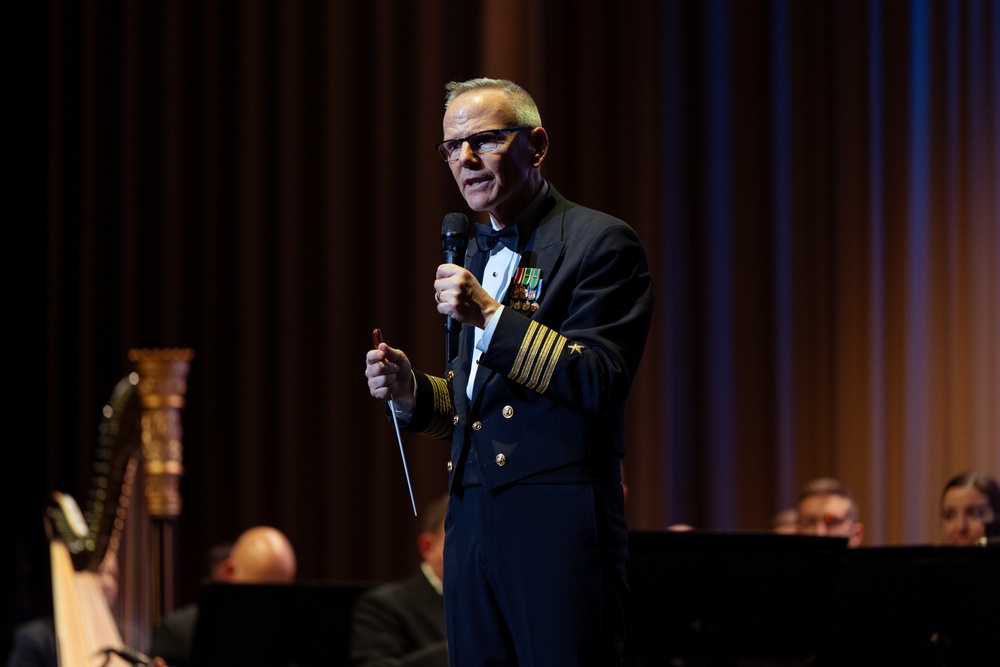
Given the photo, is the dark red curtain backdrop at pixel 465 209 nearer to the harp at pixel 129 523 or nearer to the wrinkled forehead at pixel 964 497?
the wrinkled forehead at pixel 964 497

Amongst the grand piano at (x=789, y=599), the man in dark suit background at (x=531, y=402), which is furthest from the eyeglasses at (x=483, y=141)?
the grand piano at (x=789, y=599)

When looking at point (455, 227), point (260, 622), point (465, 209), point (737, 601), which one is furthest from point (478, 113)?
point (465, 209)

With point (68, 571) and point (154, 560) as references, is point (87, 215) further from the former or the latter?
point (154, 560)

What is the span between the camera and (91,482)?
6.75m

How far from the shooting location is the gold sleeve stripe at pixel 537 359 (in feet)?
6.67

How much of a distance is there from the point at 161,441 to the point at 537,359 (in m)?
2.51

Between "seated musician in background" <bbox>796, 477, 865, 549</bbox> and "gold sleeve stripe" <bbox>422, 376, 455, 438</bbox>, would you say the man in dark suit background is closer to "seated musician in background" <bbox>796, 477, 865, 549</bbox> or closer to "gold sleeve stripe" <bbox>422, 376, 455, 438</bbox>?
"gold sleeve stripe" <bbox>422, 376, 455, 438</bbox>

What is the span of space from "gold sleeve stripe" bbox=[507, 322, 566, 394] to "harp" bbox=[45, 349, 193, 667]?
2.18 metres

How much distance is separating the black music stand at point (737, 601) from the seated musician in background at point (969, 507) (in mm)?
1571

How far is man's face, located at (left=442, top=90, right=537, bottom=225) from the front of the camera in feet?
7.25

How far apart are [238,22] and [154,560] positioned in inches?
139

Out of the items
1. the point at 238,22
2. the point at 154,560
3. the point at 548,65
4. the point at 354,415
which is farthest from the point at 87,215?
the point at 154,560

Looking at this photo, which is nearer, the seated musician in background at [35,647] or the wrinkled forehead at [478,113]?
the wrinkled forehead at [478,113]

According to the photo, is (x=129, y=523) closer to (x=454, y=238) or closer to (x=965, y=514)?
(x=454, y=238)
